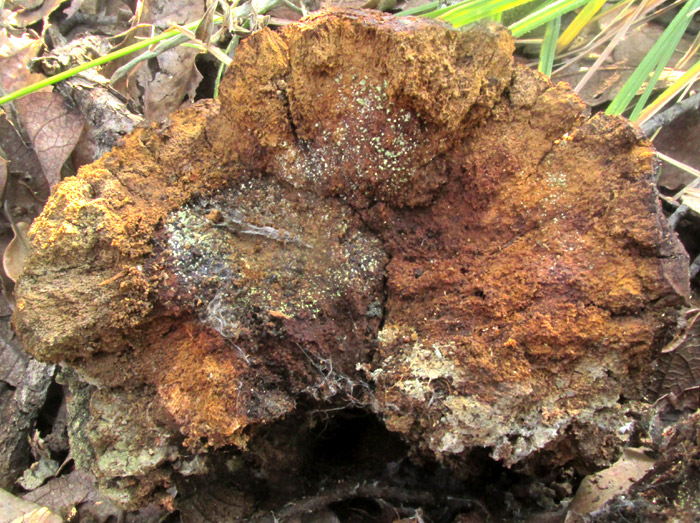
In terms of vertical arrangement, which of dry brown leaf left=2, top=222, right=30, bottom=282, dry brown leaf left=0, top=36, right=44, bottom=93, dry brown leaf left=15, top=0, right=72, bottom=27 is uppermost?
dry brown leaf left=15, top=0, right=72, bottom=27

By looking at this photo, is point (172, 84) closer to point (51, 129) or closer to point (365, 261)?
point (51, 129)

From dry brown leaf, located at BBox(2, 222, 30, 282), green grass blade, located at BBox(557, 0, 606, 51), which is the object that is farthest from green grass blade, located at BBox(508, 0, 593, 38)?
dry brown leaf, located at BBox(2, 222, 30, 282)

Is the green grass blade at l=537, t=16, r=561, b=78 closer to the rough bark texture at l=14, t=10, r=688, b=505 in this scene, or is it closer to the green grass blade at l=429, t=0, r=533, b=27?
the green grass blade at l=429, t=0, r=533, b=27

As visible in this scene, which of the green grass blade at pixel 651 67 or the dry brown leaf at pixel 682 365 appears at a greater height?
the green grass blade at pixel 651 67

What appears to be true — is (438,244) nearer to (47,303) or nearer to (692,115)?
(47,303)

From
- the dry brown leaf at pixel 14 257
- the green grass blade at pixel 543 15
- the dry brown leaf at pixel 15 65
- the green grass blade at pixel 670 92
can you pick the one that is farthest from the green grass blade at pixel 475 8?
the dry brown leaf at pixel 14 257

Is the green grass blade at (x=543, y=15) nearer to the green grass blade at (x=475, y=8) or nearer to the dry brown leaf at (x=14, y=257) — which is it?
the green grass blade at (x=475, y=8)

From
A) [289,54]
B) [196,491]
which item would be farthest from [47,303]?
[289,54]

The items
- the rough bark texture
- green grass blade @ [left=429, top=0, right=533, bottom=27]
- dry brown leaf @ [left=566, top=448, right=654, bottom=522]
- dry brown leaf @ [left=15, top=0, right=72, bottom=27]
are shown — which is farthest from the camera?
dry brown leaf @ [left=15, top=0, right=72, bottom=27]
